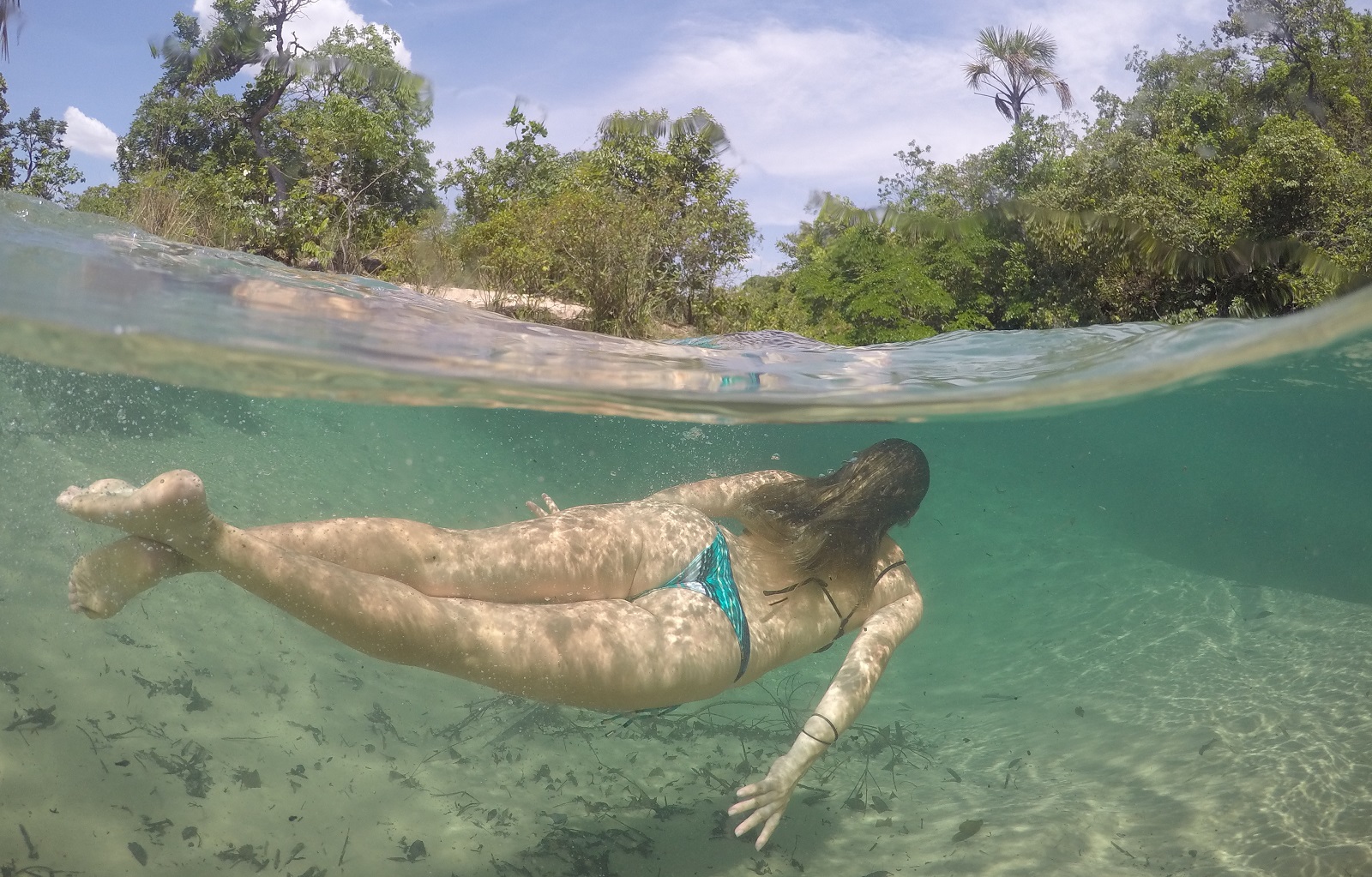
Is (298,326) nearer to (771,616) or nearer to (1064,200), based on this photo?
(771,616)

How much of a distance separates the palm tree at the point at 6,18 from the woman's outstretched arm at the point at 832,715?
27082mm

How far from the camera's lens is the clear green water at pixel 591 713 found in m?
5.94

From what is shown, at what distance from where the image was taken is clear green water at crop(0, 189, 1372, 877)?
19.5 feet

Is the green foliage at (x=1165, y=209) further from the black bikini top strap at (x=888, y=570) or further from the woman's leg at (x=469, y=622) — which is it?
the woman's leg at (x=469, y=622)

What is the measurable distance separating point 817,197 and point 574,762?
96.6 feet

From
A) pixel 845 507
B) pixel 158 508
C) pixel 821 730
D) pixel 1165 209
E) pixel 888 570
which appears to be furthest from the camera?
pixel 1165 209

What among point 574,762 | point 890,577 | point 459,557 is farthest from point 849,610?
point 574,762

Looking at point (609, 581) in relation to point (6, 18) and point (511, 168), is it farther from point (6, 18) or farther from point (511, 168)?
point (511, 168)

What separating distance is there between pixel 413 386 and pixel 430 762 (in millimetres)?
3957

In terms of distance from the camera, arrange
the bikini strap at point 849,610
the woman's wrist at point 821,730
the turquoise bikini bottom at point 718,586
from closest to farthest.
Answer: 1. the woman's wrist at point 821,730
2. the turquoise bikini bottom at point 718,586
3. the bikini strap at point 849,610

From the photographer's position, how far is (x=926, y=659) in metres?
10.7

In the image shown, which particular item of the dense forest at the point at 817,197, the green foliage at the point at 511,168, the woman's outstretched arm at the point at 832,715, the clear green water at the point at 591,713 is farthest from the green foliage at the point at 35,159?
the woman's outstretched arm at the point at 832,715

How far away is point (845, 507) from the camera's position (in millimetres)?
5578

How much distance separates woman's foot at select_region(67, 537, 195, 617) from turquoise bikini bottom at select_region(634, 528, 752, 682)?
2465 millimetres
